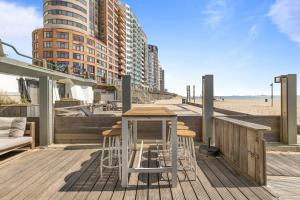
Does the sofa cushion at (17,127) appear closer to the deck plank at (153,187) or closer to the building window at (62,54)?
the deck plank at (153,187)

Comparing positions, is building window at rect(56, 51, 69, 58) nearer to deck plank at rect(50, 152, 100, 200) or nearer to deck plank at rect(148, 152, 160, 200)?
deck plank at rect(50, 152, 100, 200)

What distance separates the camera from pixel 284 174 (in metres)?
4.64

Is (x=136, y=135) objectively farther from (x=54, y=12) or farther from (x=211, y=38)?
(x=54, y=12)

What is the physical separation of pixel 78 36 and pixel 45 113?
206ft

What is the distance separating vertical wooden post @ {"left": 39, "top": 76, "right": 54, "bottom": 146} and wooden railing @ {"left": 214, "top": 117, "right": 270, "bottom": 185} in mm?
4794

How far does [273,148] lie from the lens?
21.5ft

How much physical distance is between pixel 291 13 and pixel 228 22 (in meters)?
9.42

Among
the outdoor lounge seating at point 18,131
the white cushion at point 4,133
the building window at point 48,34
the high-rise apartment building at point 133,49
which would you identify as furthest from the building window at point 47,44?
the white cushion at point 4,133

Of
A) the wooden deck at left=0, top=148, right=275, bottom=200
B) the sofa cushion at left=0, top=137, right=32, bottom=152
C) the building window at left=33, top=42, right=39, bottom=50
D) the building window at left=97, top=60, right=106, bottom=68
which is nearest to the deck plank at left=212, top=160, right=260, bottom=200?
the wooden deck at left=0, top=148, right=275, bottom=200

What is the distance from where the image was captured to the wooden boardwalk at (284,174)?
12.4 feet

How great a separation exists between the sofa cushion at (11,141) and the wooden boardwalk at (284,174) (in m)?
5.40

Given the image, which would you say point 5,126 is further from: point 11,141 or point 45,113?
point 45,113

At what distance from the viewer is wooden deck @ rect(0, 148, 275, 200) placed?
3.66 meters

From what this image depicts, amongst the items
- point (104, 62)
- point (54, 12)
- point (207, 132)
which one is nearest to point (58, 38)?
point (54, 12)
